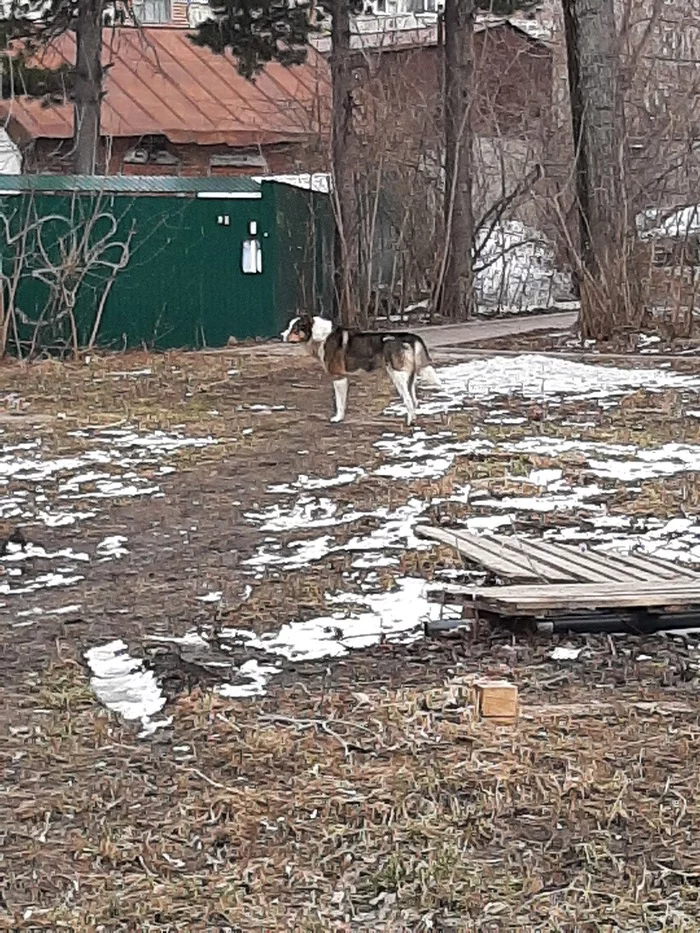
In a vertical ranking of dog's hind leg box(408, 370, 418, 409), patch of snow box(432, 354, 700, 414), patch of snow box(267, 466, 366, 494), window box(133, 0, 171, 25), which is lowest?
patch of snow box(267, 466, 366, 494)

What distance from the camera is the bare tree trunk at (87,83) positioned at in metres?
21.0

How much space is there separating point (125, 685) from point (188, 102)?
2963 cm

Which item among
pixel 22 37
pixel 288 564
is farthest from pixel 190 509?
pixel 22 37

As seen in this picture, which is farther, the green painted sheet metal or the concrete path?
the concrete path

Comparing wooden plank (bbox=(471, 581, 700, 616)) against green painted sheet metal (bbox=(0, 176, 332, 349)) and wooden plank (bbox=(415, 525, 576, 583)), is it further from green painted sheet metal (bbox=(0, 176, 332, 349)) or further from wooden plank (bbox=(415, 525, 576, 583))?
green painted sheet metal (bbox=(0, 176, 332, 349))

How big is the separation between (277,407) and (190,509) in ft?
14.8

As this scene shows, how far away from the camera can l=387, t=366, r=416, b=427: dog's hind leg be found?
11625 millimetres

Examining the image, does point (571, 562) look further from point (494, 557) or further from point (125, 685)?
point (125, 685)

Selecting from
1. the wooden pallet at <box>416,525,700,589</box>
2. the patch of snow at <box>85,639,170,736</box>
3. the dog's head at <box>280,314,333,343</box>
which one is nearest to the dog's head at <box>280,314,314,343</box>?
the dog's head at <box>280,314,333,343</box>

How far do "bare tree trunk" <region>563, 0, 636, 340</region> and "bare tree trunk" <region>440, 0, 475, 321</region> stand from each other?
3505 mm

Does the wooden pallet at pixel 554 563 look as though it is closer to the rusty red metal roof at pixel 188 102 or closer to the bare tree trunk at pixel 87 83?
the bare tree trunk at pixel 87 83

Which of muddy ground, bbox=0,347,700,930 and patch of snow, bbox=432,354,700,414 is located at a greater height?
patch of snow, bbox=432,354,700,414

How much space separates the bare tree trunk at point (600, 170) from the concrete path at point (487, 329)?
1.86 meters

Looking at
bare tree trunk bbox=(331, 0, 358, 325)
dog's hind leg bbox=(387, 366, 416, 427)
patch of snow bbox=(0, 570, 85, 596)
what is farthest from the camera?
bare tree trunk bbox=(331, 0, 358, 325)
